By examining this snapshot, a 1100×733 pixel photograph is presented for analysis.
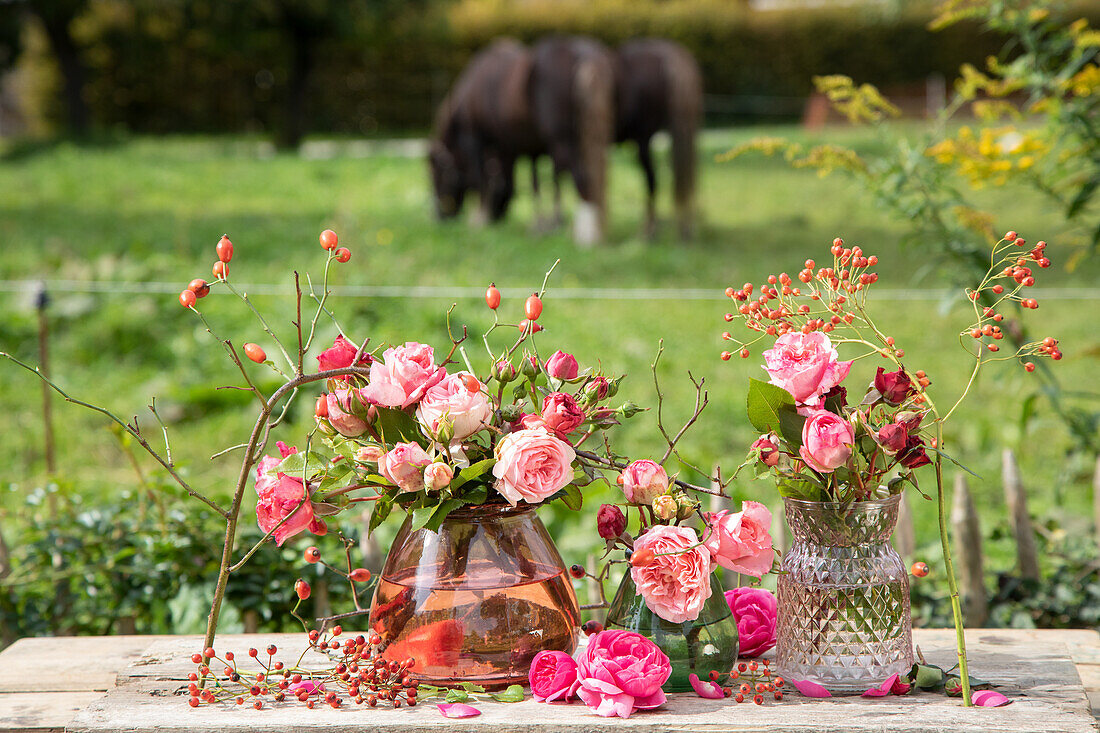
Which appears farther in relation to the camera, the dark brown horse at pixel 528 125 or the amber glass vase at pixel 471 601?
the dark brown horse at pixel 528 125

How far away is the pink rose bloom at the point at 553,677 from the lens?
3.61 feet

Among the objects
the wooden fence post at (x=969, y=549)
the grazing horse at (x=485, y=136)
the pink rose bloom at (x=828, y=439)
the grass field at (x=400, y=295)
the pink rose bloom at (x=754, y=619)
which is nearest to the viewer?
the pink rose bloom at (x=828, y=439)

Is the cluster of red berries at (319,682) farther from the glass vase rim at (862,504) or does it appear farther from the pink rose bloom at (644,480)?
the glass vase rim at (862,504)

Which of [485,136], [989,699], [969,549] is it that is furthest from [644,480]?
[485,136]

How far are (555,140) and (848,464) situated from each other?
6308 millimetres

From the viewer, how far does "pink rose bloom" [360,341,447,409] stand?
3.54ft

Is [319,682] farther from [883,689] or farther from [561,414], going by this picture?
[883,689]

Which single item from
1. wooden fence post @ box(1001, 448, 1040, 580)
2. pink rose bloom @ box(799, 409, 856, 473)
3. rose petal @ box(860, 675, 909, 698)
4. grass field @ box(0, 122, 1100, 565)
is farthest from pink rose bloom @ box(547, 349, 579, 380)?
Answer: wooden fence post @ box(1001, 448, 1040, 580)

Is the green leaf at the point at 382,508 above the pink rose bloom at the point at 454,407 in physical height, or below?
below

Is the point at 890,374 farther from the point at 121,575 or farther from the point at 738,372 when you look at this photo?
the point at 738,372

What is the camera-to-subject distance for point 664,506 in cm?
111

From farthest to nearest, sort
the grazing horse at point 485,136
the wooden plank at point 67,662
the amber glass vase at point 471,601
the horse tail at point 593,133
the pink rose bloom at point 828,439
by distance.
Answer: the grazing horse at point 485,136 < the horse tail at point 593,133 < the wooden plank at point 67,662 < the amber glass vase at point 471,601 < the pink rose bloom at point 828,439

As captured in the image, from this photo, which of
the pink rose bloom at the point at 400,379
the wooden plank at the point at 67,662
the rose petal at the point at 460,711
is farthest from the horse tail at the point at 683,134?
the rose petal at the point at 460,711

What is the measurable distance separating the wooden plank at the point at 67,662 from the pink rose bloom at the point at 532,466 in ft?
2.35
